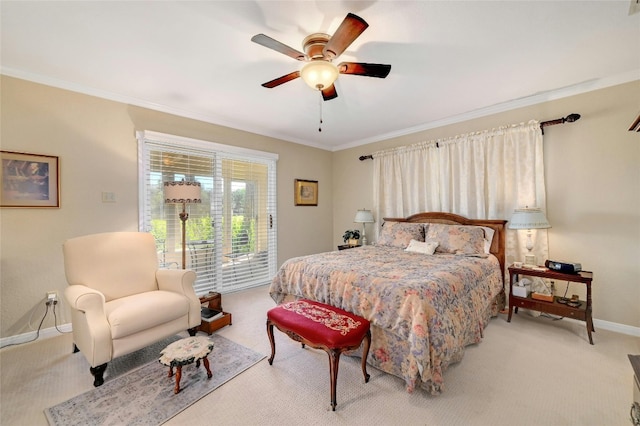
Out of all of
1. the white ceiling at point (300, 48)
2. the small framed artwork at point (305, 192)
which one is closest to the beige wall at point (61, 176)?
the white ceiling at point (300, 48)

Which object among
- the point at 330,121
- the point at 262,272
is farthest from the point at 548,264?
the point at 262,272

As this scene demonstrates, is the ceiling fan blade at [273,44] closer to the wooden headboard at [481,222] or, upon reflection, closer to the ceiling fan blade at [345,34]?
the ceiling fan blade at [345,34]

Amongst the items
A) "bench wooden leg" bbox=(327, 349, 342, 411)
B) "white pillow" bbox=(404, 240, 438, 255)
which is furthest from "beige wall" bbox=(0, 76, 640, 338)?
"bench wooden leg" bbox=(327, 349, 342, 411)

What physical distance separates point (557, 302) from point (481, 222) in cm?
118

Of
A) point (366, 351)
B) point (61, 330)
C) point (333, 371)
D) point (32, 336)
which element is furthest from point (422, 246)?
point (32, 336)

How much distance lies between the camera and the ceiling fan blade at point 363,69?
6.58 ft

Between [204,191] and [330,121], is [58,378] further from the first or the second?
[330,121]

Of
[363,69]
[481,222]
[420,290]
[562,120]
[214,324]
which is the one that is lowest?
[214,324]

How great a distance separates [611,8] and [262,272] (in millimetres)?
4763

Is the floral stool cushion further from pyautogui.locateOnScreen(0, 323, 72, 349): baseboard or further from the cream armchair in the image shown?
pyautogui.locateOnScreen(0, 323, 72, 349): baseboard

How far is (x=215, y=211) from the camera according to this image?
3912 millimetres

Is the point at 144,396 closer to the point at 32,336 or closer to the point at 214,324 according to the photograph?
the point at 214,324

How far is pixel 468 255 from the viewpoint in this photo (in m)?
3.15

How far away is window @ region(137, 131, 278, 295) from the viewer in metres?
3.40
